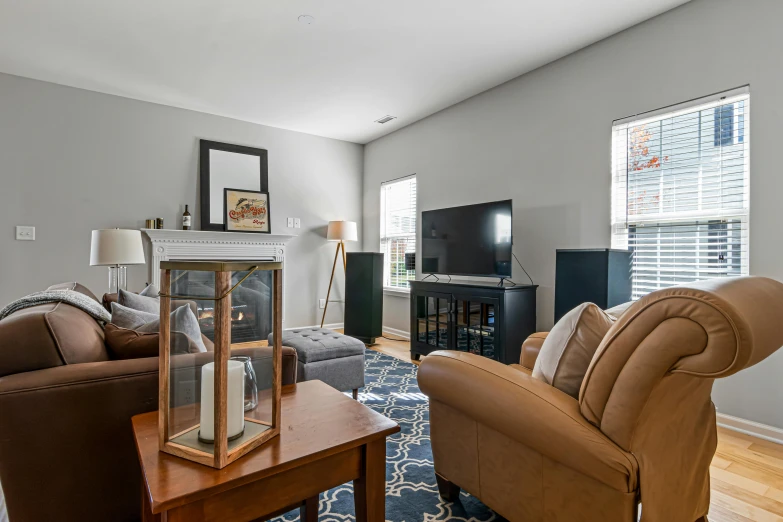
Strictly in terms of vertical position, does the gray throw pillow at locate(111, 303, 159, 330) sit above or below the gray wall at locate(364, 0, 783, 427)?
below

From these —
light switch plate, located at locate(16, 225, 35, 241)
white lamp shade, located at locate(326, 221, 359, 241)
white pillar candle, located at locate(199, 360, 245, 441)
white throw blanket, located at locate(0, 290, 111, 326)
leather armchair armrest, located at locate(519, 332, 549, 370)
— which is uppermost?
white lamp shade, located at locate(326, 221, 359, 241)

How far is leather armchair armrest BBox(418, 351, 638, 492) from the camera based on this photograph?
3.45 feet

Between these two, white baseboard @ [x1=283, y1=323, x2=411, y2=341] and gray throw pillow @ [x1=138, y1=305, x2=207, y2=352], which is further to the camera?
white baseboard @ [x1=283, y1=323, x2=411, y2=341]

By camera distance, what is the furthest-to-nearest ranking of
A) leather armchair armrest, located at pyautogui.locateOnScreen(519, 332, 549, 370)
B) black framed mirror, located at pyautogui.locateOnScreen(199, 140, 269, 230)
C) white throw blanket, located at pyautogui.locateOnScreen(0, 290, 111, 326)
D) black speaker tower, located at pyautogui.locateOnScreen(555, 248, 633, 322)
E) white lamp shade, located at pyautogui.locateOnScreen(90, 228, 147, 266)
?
black framed mirror, located at pyautogui.locateOnScreen(199, 140, 269, 230)
white lamp shade, located at pyautogui.locateOnScreen(90, 228, 147, 266)
black speaker tower, located at pyautogui.locateOnScreen(555, 248, 633, 322)
leather armchair armrest, located at pyautogui.locateOnScreen(519, 332, 549, 370)
white throw blanket, located at pyautogui.locateOnScreen(0, 290, 111, 326)

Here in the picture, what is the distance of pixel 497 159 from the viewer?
383cm

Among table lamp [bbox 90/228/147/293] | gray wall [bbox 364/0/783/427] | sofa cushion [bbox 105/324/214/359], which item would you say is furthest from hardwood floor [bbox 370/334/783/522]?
table lamp [bbox 90/228/147/293]

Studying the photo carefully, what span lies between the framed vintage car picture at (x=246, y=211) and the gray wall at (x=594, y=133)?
6.19 ft

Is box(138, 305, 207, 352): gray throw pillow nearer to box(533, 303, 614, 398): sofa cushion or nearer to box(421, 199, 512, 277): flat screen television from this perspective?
box(533, 303, 614, 398): sofa cushion

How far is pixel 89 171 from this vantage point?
3.96 meters

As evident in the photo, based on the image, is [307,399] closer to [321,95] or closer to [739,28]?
[739,28]

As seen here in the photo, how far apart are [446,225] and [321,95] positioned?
182 cm

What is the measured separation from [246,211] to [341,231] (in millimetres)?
1159

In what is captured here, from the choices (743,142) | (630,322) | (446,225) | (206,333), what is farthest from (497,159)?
(206,333)

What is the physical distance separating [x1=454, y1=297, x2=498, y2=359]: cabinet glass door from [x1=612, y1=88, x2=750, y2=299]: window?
3.49ft
